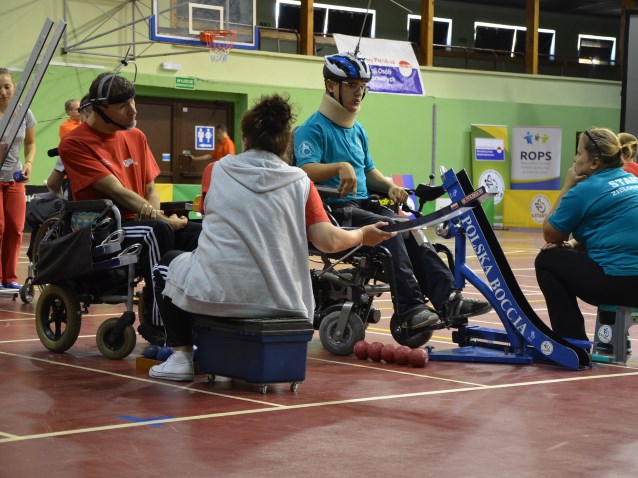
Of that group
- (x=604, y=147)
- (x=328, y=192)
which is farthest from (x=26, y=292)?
(x=604, y=147)

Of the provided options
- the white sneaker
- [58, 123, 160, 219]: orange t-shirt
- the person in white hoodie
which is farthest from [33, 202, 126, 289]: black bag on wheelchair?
the person in white hoodie

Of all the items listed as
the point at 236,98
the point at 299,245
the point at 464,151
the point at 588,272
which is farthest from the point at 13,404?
the point at 464,151

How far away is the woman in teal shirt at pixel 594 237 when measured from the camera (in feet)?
18.3

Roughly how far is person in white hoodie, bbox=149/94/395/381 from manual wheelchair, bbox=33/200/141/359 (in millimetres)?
741

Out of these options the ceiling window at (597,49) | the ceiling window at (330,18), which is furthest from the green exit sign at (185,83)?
the ceiling window at (597,49)

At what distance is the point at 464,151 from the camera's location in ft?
80.9

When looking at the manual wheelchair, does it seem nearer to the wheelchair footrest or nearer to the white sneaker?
the wheelchair footrest

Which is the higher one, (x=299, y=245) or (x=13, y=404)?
(x=299, y=245)

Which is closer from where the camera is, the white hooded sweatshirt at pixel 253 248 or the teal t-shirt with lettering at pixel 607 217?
the white hooded sweatshirt at pixel 253 248

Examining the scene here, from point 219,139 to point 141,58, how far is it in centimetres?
191

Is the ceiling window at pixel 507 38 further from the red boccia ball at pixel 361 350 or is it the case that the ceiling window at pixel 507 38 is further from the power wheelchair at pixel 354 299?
the red boccia ball at pixel 361 350

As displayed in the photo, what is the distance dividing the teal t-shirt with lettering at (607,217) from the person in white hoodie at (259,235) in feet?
4.80

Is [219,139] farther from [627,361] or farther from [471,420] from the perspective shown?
[471,420]

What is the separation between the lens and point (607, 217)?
563 cm
